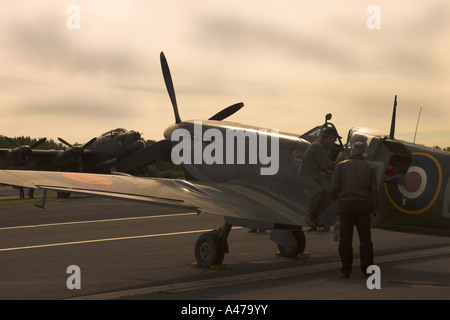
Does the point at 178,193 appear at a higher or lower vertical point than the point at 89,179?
lower

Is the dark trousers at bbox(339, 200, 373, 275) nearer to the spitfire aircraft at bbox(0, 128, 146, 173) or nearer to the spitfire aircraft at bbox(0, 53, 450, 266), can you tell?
the spitfire aircraft at bbox(0, 53, 450, 266)

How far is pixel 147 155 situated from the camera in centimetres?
1572

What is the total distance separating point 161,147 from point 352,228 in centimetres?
698

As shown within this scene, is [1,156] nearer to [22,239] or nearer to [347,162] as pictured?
[22,239]

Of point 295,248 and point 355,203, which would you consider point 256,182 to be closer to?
point 295,248

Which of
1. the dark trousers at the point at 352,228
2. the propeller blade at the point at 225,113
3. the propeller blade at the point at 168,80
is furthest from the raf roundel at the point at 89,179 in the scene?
the propeller blade at the point at 225,113

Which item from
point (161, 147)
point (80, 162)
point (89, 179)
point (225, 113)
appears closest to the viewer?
point (89, 179)

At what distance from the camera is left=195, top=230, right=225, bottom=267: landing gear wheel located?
1147cm

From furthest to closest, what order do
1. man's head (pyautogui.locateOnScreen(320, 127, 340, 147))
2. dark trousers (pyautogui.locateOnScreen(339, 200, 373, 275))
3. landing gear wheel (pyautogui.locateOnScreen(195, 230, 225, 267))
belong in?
landing gear wheel (pyautogui.locateOnScreen(195, 230, 225, 267)) → man's head (pyautogui.locateOnScreen(320, 127, 340, 147)) → dark trousers (pyautogui.locateOnScreen(339, 200, 373, 275))

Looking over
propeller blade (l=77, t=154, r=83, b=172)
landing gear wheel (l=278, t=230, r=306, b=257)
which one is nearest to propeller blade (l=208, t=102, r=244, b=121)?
landing gear wheel (l=278, t=230, r=306, b=257)

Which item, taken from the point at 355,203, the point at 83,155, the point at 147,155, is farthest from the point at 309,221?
the point at 83,155

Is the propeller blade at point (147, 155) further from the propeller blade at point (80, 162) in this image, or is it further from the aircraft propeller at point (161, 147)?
the propeller blade at point (80, 162)

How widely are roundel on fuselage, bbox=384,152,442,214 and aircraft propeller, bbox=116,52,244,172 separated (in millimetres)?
6160
